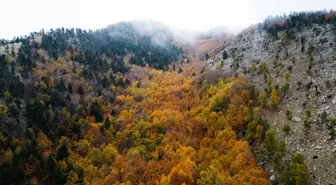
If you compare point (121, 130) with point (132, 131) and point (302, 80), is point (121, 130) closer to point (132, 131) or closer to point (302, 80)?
point (132, 131)

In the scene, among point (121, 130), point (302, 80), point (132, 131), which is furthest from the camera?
point (121, 130)

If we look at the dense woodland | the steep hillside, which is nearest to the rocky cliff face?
the dense woodland

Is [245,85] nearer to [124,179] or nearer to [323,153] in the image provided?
[323,153]

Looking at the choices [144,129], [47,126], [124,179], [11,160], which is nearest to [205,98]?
[144,129]

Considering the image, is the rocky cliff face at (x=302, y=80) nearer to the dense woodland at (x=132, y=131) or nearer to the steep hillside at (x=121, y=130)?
the dense woodland at (x=132, y=131)

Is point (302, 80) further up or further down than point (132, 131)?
further up

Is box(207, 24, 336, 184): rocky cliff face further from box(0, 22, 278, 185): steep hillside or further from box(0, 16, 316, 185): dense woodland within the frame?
box(0, 22, 278, 185): steep hillside

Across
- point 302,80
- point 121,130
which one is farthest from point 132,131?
point 302,80

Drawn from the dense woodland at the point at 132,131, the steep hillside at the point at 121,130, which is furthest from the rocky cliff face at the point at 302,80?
the steep hillside at the point at 121,130
